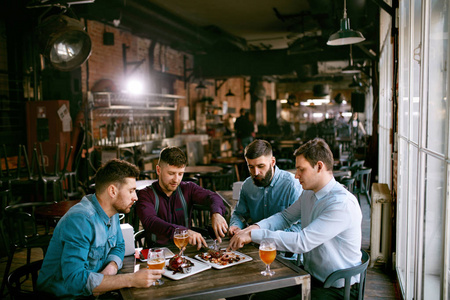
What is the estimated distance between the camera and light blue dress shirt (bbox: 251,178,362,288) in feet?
7.38

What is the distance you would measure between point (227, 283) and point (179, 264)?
0.31 metres

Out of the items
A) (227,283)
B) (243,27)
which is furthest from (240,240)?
(243,27)

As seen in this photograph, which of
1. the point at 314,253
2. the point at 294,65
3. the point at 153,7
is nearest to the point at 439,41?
the point at 314,253

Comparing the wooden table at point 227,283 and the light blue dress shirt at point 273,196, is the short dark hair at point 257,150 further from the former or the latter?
the wooden table at point 227,283

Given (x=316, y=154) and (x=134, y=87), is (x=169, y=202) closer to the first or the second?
(x=316, y=154)

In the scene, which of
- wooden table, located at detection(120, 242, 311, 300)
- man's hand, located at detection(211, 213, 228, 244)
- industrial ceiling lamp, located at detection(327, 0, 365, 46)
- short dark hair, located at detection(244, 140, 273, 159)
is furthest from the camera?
industrial ceiling lamp, located at detection(327, 0, 365, 46)

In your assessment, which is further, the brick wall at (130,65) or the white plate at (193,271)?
the brick wall at (130,65)

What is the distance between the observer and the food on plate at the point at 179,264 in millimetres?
2037

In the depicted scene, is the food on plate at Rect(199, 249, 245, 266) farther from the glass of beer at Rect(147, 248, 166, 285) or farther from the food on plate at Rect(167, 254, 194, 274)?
the glass of beer at Rect(147, 248, 166, 285)

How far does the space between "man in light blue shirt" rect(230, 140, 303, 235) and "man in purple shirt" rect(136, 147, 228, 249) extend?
248mm

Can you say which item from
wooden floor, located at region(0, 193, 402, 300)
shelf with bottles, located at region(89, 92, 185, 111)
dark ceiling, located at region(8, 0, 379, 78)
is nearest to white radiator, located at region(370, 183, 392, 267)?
wooden floor, located at region(0, 193, 402, 300)

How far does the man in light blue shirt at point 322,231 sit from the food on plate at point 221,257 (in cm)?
11

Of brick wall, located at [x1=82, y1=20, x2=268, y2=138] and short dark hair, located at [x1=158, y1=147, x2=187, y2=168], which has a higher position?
brick wall, located at [x1=82, y1=20, x2=268, y2=138]

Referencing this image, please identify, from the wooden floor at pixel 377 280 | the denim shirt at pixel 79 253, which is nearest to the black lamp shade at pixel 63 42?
the wooden floor at pixel 377 280
